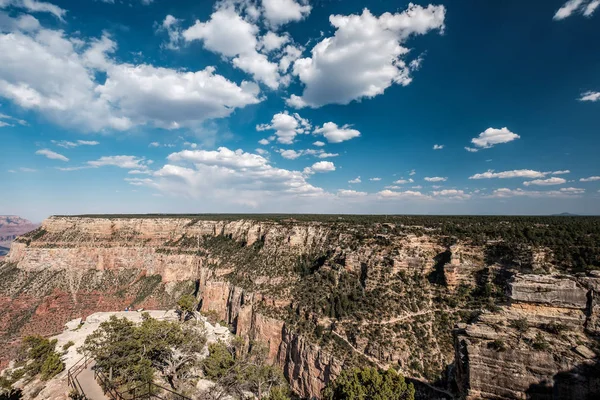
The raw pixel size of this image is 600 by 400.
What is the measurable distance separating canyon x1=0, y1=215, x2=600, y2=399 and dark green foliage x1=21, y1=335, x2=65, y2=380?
27131 millimetres

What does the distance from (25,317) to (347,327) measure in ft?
267

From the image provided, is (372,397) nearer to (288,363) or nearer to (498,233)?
(288,363)

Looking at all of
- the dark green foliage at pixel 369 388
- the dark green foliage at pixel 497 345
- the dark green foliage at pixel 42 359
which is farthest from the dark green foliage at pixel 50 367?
the dark green foliage at pixel 497 345

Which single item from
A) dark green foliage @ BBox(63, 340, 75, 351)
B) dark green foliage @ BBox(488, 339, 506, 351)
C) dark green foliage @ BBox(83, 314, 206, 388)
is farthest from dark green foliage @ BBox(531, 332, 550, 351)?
dark green foliage @ BBox(63, 340, 75, 351)

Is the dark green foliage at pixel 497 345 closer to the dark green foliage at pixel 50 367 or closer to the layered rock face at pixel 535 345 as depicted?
the layered rock face at pixel 535 345

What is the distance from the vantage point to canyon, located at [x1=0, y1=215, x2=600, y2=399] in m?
19.0

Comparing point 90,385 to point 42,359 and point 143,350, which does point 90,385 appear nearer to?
point 143,350

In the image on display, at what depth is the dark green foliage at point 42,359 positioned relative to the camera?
3111cm

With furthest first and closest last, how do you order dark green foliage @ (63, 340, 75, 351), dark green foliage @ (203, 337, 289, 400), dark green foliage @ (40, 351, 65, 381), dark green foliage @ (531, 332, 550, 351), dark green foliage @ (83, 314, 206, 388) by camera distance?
dark green foliage @ (63, 340, 75, 351) → dark green foliage @ (40, 351, 65, 381) → dark green foliage @ (203, 337, 289, 400) → dark green foliage @ (83, 314, 206, 388) → dark green foliage @ (531, 332, 550, 351)

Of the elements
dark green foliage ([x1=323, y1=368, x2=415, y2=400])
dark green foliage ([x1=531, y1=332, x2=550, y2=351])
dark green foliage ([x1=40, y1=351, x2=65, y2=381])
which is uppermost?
dark green foliage ([x1=531, y1=332, x2=550, y2=351])

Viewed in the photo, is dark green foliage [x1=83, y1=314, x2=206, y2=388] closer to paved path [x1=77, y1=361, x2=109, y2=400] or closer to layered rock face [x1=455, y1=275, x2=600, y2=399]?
paved path [x1=77, y1=361, x2=109, y2=400]

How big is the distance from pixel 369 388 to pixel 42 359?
40.2 m

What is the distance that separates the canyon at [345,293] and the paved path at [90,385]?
24.8m

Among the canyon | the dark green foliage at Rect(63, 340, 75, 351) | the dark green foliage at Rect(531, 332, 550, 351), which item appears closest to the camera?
the dark green foliage at Rect(531, 332, 550, 351)
